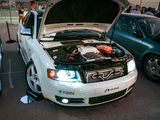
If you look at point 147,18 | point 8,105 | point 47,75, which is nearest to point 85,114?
point 47,75

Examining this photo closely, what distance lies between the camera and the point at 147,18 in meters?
4.20

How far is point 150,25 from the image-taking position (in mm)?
3990

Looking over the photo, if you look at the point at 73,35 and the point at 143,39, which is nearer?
the point at 73,35

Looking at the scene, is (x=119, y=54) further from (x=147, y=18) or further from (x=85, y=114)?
(x=147, y=18)

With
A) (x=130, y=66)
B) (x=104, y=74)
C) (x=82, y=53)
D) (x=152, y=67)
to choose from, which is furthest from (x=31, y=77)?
(x=152, y=67)

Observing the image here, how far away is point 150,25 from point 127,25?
25.2 inches

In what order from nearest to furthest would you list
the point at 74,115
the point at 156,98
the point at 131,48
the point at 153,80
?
the point at 74,115
the point at 156,98
the point at 153,80
the point at 131,48

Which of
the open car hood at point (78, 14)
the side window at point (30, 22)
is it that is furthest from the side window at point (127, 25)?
the side window at point (30, 22)

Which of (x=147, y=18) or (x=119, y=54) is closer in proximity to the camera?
(x=119, y=54)

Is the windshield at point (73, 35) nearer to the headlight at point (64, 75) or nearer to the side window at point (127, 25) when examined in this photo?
the headlight at point (64, 75)

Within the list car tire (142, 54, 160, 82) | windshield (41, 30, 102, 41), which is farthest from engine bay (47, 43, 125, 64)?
car tire (142, 54, 160, 82)

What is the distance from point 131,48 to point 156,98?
1584 mm

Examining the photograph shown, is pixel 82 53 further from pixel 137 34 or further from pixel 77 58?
pixel 137 34

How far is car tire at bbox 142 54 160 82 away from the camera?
3.33m
